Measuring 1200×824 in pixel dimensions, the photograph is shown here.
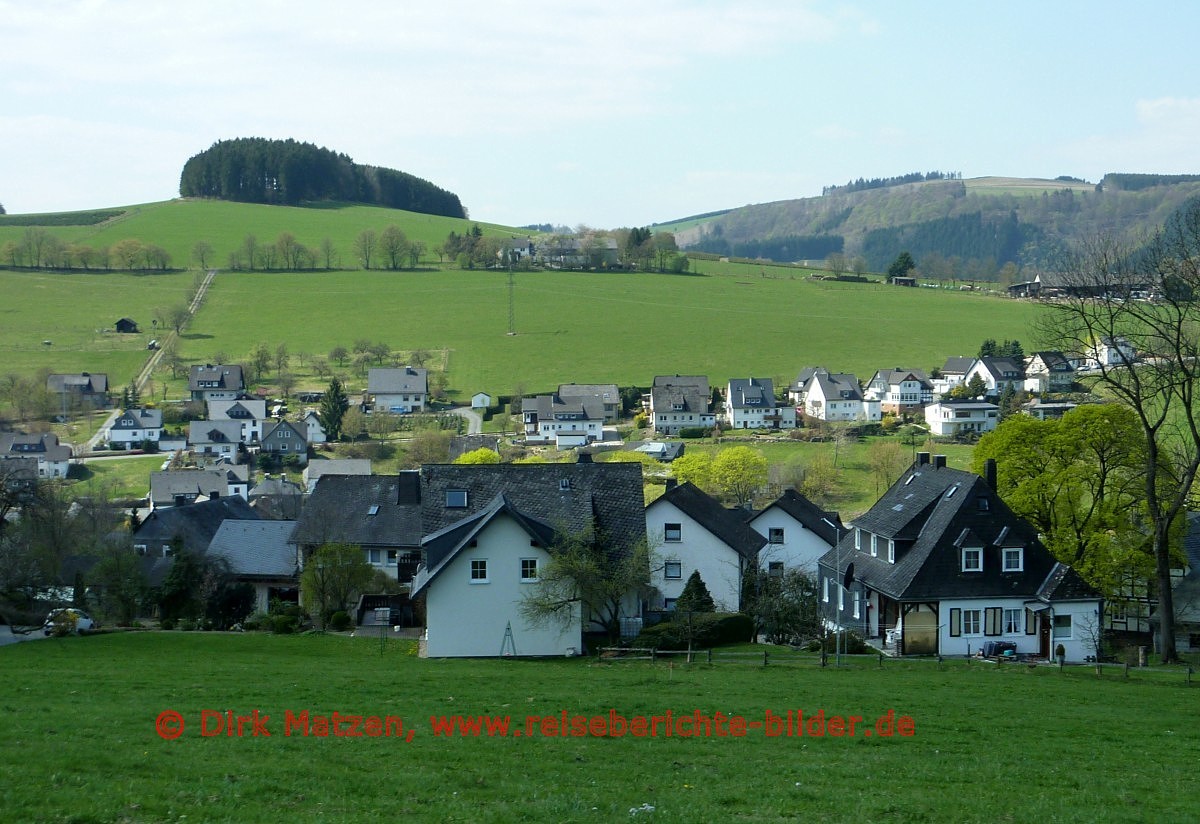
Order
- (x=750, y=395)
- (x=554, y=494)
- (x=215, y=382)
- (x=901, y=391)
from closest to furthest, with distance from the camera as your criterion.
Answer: (x=554, y=494) → (x=750, y=395) → (x=901, y=391) → (x=215, y=382)

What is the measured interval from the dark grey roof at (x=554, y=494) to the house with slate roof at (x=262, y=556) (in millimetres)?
14168

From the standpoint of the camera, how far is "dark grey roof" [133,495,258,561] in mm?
59000

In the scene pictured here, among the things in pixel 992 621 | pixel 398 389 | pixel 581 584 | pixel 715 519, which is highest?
pixel 398 389

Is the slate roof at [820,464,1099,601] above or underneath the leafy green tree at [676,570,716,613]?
above

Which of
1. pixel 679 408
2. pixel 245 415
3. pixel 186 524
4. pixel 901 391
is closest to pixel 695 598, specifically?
pixel 186 524

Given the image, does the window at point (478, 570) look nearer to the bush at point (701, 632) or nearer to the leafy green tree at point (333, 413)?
the bush at point (701, 632)

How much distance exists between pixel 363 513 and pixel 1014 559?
1116 inches

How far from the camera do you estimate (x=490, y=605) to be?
34.0 meters

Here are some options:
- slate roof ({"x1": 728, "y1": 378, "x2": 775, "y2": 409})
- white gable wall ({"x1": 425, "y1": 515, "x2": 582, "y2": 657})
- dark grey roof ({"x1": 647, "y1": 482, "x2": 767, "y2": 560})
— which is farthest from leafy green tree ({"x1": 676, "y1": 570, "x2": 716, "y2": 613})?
slate roof ({"x1": 728, "y1": 378, "x2": 775, "y2": 409})

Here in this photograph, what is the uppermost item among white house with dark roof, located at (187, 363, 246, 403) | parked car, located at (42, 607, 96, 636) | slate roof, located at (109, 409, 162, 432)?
white house with dark roof, located at (187, 363, 246, 403)

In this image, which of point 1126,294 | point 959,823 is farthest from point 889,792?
point 1126,294

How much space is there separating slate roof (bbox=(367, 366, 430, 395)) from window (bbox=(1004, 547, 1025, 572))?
9940cm

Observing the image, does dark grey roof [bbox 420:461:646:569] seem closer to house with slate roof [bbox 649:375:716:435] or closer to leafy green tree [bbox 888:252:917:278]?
house with slate roof [bbox 649:375:716:435]

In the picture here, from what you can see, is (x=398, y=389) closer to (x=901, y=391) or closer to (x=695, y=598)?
(x=901, y=391)
